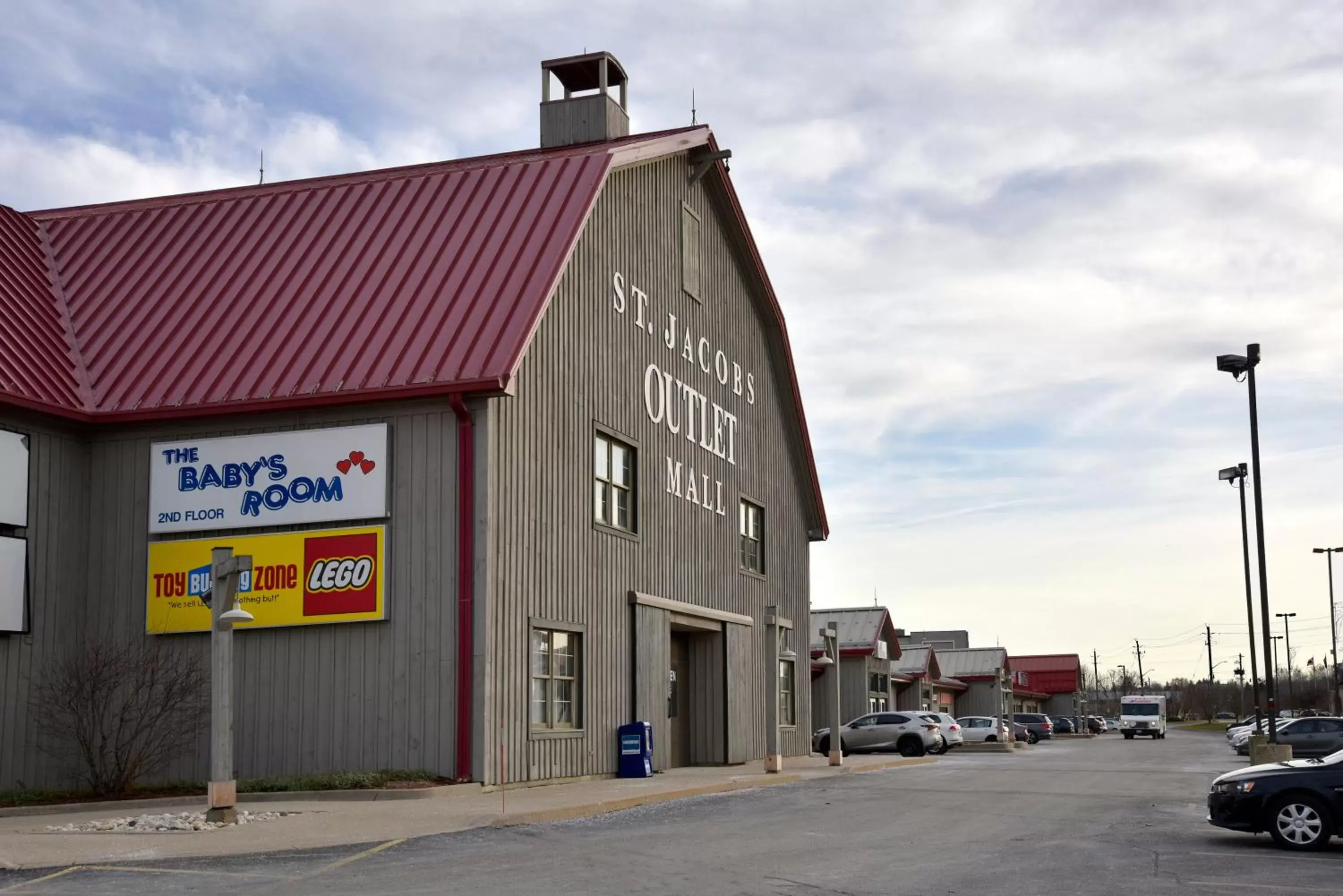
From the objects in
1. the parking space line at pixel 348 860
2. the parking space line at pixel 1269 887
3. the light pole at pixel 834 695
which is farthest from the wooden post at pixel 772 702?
the parking space line at pixel 1269 887

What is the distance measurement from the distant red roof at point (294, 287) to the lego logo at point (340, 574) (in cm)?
222

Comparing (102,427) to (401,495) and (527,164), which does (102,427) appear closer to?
(401,495)

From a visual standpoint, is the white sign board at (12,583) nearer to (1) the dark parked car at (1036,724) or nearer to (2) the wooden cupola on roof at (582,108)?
(2) the wooden cupola on roof at (582,108)

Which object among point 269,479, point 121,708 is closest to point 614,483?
point 269,479

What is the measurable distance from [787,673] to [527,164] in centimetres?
1545

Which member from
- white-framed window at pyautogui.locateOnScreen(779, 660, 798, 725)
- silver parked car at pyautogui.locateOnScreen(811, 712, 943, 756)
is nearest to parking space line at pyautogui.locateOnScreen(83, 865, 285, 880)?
white-framed window at pyautogui.locateOnScreen(779, 660, 798, 725)

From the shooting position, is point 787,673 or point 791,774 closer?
point 791,774

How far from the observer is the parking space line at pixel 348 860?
1188 centimetres

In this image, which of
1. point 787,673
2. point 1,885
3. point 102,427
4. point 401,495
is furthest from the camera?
point 787,673

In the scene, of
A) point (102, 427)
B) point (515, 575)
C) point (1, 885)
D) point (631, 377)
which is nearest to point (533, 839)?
point (1, 885)

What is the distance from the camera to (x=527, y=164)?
24562mm

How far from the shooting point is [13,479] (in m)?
20.6

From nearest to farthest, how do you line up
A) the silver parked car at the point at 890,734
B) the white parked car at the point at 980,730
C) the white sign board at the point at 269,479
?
1. the white sign board at the point at 269,479
2. the silver parked car at the point at 890,734
3. the white parked car at the point at 980,730

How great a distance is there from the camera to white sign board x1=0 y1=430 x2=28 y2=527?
2048 cm
